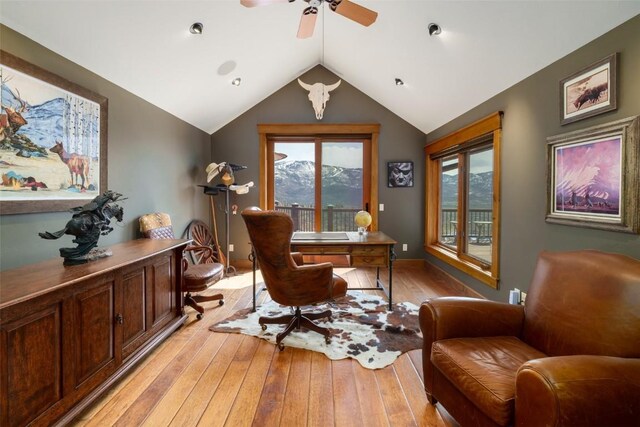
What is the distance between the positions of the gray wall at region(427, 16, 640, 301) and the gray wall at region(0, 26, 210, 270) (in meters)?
3.71

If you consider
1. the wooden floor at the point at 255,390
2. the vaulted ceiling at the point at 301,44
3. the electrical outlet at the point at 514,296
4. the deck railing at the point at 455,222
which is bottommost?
the wooden floor at the point at 255,390

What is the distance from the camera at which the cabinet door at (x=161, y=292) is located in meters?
2.31

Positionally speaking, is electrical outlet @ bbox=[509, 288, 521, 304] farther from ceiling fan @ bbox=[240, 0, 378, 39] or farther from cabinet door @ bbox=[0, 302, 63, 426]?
cabinet door @ bbox=[0, 302, 63, 426]

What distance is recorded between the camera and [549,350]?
5.01ft

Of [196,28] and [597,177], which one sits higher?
[196,28]

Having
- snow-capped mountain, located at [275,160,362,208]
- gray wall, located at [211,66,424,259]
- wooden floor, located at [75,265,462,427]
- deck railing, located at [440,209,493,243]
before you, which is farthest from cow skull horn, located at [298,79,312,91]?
wooden floor, located at [75,265,462,427]

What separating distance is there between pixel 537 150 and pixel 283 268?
7.66 ft

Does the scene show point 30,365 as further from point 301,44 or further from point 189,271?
point 301,44

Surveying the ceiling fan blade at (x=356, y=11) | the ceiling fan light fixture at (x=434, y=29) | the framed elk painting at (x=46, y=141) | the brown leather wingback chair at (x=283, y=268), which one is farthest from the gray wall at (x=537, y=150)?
the framed elk painting at (x=46, y=141)

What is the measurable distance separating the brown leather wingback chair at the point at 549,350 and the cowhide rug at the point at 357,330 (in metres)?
0.66

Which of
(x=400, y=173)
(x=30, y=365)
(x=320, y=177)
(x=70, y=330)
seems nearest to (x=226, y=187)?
(x=320, y=177)

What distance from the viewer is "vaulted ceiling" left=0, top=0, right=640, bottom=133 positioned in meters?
1.99

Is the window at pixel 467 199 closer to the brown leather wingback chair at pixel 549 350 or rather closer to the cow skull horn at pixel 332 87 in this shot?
the brown leather wingback chair at pixel 549 350

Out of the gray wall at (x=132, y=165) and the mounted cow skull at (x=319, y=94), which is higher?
the mounted cow skull at (x=319, y=94)
